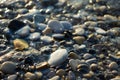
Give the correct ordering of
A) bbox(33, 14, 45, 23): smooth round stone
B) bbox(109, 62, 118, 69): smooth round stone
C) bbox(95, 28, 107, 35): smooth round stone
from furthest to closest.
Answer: bbox(33, 14, 45, 23): smooth round stone < bbox(95, 28, 107, 35): smooth round stone < bbox(109, 62, 118, 69): smooth round stone

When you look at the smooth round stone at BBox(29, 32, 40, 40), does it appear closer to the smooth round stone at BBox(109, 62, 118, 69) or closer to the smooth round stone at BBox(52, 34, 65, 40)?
the smooth round stone at BBox(52, 34, 65, 40)

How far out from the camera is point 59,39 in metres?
2.62

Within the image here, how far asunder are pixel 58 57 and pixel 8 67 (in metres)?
0.38

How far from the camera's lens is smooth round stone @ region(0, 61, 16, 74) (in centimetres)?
228

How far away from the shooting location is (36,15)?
9.59 ft

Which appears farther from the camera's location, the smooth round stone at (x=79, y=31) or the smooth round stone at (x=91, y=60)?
the smooth round stone at (x=79, y=31)

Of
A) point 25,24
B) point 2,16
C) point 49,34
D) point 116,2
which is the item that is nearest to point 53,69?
point 49,34

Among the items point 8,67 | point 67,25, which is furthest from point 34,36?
point 8,67

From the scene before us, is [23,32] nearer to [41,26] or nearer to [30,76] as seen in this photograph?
[41,26]

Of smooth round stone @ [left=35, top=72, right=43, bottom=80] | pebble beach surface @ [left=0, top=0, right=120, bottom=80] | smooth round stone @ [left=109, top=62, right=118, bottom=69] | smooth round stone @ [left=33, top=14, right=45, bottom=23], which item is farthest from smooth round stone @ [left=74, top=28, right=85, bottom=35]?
smooth round stone @ [left=35, top=72, right=43, bottom=80]

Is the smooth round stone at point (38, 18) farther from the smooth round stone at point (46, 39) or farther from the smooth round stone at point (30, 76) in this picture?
the smooth round stone at point (30, 76)

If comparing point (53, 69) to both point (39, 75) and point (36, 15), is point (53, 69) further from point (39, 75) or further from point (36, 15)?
point (36, 15)

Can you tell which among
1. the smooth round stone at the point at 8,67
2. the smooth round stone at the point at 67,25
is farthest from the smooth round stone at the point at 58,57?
the smooth round stone at the point at 67,25

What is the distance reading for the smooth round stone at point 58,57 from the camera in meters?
2.34
